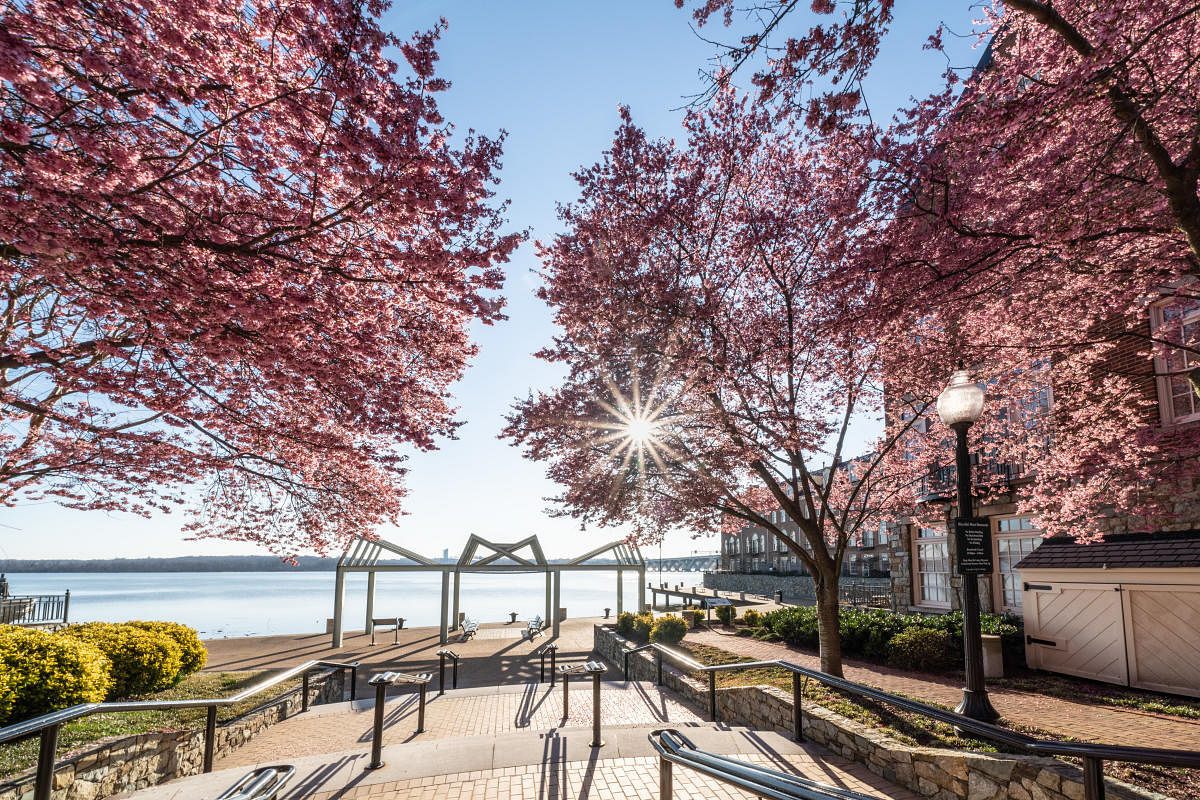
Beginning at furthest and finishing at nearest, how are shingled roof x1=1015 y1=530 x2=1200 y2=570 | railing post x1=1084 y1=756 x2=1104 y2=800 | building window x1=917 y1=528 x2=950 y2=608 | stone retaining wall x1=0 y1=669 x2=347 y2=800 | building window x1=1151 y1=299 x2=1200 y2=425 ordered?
1. building window x1=917 y1=528 x2=950 y2=608
2. building window x1=1151 y1=299 x2=1200 y2=425
3. shingled roof x1=1015 y1=530 x2=1200 y2=570
4. stone retaining wall x1=0 y1=669 x2=347 y2=800
5. railing post x1=1084 y1=756 x2=1104 y2=800

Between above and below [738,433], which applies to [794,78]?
above

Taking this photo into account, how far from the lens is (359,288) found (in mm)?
5559

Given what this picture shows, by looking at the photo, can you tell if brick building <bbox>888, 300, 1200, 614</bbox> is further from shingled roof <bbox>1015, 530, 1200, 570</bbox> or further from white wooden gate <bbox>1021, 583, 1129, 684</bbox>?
white wooden gate <bbox>1021, 583, 1129, 684</bbox>

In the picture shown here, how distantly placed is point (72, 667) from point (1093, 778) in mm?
10133

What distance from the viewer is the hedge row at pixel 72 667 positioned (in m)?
6.48

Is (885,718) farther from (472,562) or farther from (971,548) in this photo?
(472,562)

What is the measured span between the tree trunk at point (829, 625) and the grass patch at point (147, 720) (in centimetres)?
886

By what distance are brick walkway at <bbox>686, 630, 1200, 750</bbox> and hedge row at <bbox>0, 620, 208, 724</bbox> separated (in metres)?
11.2

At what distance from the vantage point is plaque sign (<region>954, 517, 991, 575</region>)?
647 cm

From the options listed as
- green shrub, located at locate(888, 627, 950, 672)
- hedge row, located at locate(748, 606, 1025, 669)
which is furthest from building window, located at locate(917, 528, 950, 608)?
green shrub, located at locate(888, 627, 950, 672)

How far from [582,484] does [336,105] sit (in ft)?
24.4

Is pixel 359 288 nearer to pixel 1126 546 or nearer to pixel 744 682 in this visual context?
pixel 744 682

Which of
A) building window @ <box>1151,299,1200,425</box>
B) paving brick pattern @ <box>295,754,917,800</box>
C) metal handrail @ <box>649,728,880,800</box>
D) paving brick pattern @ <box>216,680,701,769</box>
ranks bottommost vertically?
Answer: paving brick pattern @ <box>216,680,701,769</box>

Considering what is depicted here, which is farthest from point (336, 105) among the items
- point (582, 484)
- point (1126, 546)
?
point (1126, 546)
